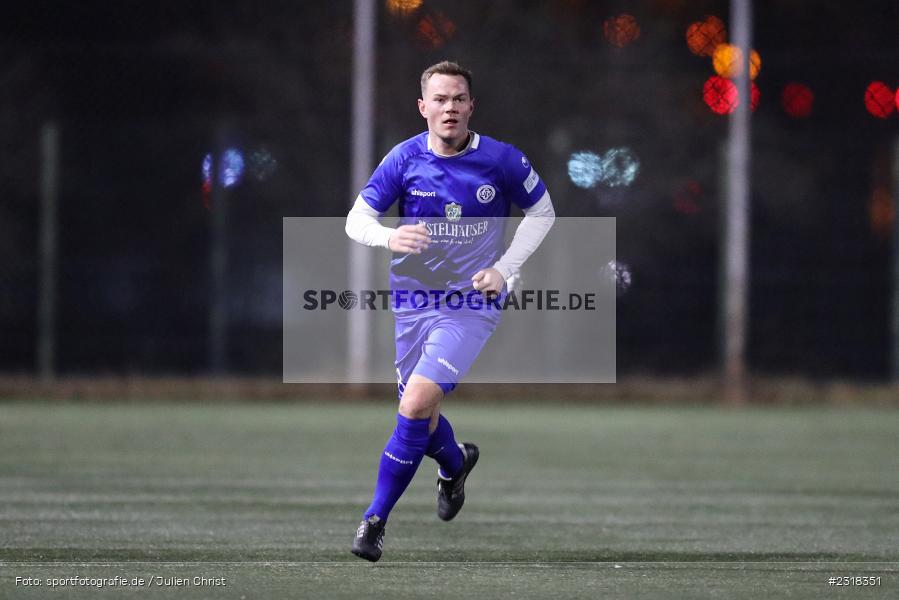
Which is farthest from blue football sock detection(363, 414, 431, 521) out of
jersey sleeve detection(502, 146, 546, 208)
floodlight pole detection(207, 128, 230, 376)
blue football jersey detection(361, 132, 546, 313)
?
floodlight pole detection(207, 128, 230, 376)

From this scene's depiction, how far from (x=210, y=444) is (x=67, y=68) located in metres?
7.80

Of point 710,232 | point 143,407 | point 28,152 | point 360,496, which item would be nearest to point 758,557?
point 360,496

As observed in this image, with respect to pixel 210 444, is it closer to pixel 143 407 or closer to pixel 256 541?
pixel 143 407

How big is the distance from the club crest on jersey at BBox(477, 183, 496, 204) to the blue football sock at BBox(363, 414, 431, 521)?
0.94m

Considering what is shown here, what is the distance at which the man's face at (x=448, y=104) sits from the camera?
6.74 meters

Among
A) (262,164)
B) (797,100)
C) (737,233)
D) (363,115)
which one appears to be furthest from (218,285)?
(797,100)

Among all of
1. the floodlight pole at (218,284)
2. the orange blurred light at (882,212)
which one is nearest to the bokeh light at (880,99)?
the orange blurred light at (882,212)

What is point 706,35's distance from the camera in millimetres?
20172

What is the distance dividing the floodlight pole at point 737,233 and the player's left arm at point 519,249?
1077cm

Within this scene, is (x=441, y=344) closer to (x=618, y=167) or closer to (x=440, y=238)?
(x=440, y=238)

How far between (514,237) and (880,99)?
46.1 ft

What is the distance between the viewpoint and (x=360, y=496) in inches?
360

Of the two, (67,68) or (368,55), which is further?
(67,68)

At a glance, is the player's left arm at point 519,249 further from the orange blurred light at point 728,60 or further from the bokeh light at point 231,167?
the bokeh light at point 231,167
